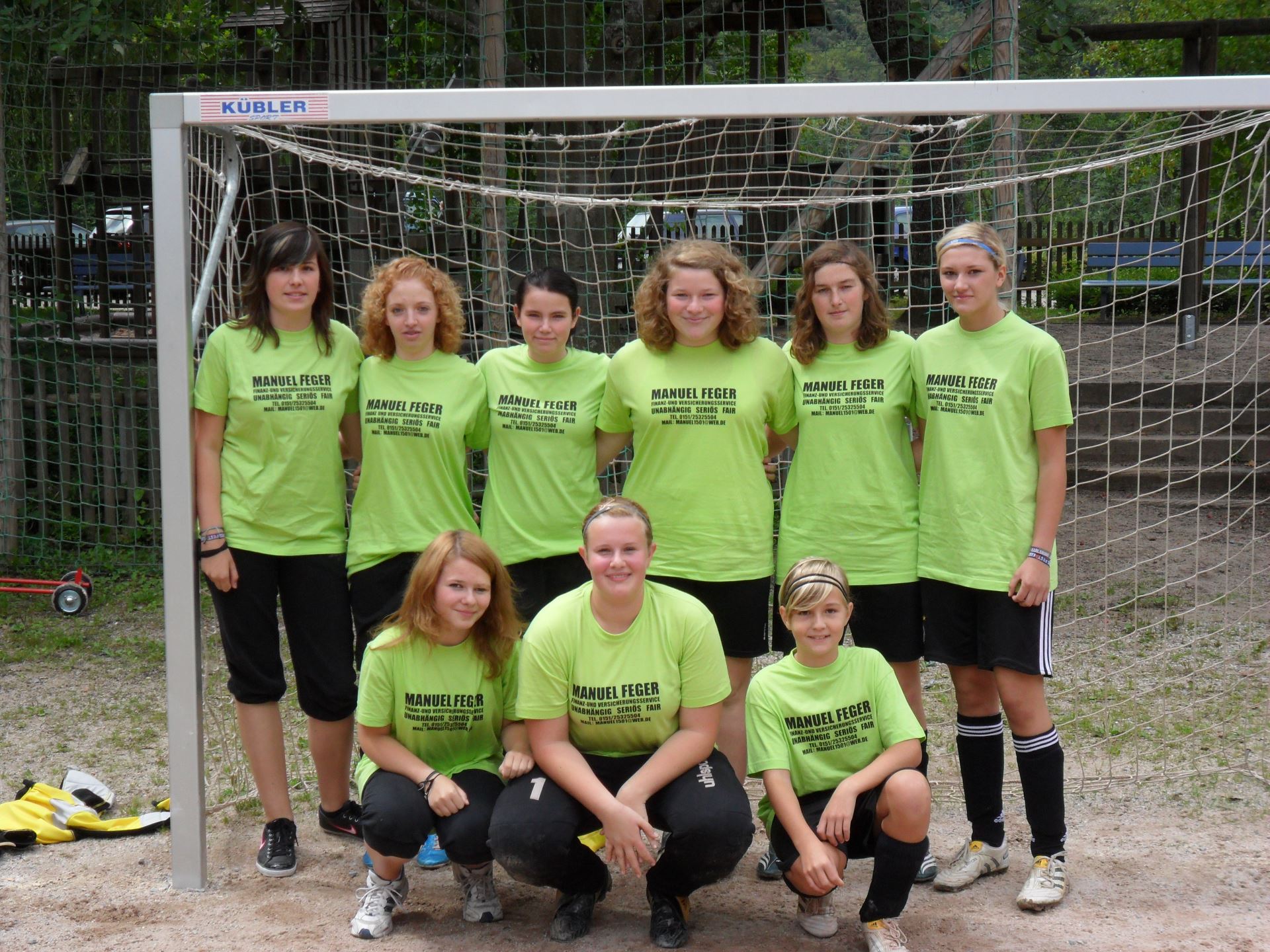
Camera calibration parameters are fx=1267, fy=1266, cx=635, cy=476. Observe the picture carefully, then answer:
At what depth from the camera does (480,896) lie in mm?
3193

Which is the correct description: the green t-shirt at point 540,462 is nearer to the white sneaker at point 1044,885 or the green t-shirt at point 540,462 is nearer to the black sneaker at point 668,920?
the black sneaker at point 668,920

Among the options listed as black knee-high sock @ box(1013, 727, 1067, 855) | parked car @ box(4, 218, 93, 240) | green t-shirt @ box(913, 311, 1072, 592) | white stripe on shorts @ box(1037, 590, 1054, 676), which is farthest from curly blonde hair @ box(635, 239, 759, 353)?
parked car @ box(4, 218, 93, 240)

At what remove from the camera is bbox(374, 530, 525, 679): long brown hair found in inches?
121

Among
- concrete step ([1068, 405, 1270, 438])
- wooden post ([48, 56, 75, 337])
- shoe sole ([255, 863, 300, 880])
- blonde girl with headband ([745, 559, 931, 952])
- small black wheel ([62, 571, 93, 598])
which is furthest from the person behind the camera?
concrete step ([1068, 405, 1270, 438])

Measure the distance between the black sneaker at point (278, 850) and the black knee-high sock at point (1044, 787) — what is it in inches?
78.2

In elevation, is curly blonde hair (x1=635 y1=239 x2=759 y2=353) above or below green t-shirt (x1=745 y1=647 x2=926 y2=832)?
above

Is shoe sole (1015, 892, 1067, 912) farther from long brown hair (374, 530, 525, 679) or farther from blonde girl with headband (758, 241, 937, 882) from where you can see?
long brown hair (374, 530, 525, 679)

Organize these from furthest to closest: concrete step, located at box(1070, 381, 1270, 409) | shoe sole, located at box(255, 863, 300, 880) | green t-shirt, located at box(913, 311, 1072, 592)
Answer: concrete step, located at box(1070, 381, 1270, 409) < shoe sole, located at box(255, 863, 300, 880) < green t-shirt, located at box(913, 311, 1072, 592)

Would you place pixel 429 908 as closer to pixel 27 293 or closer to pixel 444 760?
pixel 444 760

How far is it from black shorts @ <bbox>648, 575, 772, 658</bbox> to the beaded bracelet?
0.67 metres

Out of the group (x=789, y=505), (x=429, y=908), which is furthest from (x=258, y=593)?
(x=789, y=505)

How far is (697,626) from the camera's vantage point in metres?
3.03

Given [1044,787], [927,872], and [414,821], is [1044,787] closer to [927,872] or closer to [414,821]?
[927,872]

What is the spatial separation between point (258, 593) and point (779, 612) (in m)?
1.38
